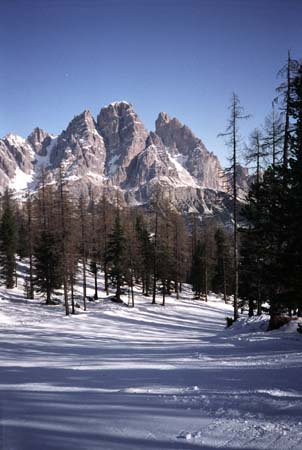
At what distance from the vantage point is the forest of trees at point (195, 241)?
10.3 metres

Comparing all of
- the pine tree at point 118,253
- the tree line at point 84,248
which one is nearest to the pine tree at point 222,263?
the tree line at point 84,248

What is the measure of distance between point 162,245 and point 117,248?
538 centimetres

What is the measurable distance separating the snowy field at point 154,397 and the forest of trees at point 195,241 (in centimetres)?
428

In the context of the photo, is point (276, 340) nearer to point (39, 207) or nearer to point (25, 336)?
point (25, 336)

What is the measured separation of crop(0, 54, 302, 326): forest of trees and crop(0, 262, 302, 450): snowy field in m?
4.28

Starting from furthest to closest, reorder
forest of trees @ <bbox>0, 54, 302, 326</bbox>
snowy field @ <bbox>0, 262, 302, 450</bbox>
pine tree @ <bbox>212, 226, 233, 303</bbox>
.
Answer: pine tree @ <bbox>212, 226, 233, 303</bbox>
forest of trees @ <bbox>0, 54, 302, 326</bbox>
snowy field @ <bbox>0, 262, 302, 450</bbox>

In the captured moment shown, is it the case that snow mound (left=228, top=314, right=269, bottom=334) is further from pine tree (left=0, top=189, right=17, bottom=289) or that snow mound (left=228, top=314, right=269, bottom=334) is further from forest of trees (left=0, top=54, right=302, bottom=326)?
pine tree (left=0, top=189, right=17, bottom=289)

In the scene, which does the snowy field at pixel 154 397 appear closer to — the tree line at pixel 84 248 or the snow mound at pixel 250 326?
the snow mound at pixel 250 326

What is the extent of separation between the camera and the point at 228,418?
3553 mm

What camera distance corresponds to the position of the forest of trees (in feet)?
33.7

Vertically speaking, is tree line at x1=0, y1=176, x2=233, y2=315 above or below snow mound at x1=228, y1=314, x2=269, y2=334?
above

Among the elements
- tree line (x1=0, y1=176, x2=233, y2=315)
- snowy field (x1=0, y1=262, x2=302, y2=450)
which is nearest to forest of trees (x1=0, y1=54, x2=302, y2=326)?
tree line (x1=0, y1=176, x2=233, y2=315)

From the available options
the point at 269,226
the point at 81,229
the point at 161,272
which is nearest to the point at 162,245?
the point at 161,272

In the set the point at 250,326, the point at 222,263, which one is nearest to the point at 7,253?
the point at 222,263
